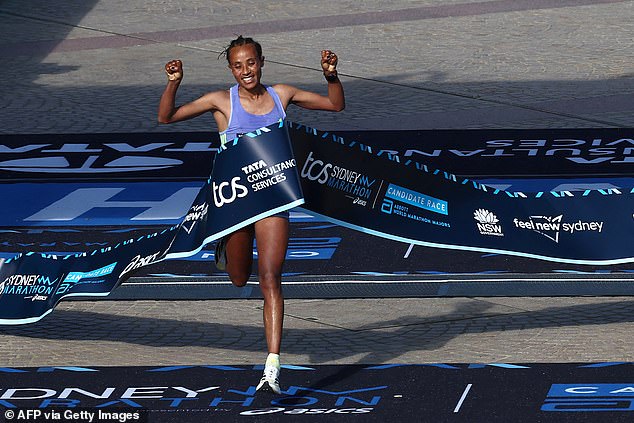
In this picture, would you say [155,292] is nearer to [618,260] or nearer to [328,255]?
[328,255]

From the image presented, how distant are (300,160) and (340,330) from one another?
1.49 m

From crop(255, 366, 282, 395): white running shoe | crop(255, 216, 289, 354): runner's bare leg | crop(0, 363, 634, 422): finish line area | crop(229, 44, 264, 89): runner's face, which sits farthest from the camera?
crop(229, 44, 264, 89): runner's face

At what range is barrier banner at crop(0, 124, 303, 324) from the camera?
7742mm

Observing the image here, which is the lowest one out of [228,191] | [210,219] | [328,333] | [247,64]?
[328,333]

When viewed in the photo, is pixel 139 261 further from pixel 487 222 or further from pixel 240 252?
pixel 487 222

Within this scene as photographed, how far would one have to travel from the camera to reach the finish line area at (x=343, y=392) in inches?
289

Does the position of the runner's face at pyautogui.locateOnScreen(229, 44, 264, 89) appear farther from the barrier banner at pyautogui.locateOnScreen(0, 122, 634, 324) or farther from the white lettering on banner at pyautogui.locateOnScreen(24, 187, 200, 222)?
the white lettering on banner at pyautogui.locateOnScreen(24, 187, 200, 222)

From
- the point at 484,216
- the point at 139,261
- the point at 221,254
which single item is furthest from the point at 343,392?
the point at 484,216

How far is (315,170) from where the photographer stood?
8.01 m

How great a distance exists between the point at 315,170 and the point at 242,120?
0.49 meters

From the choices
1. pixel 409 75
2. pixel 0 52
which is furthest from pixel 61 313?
pixel 0 52

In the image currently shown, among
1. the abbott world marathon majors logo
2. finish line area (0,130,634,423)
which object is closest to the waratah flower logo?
the abbott world marathon majors logo

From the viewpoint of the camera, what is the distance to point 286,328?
9023 mm

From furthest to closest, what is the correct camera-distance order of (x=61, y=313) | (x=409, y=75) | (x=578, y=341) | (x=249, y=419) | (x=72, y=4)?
(x=72, y=4)
(x=409, y=75)
(x=61, y=313)
(x=578, y=341)
(x=249, y=419)
